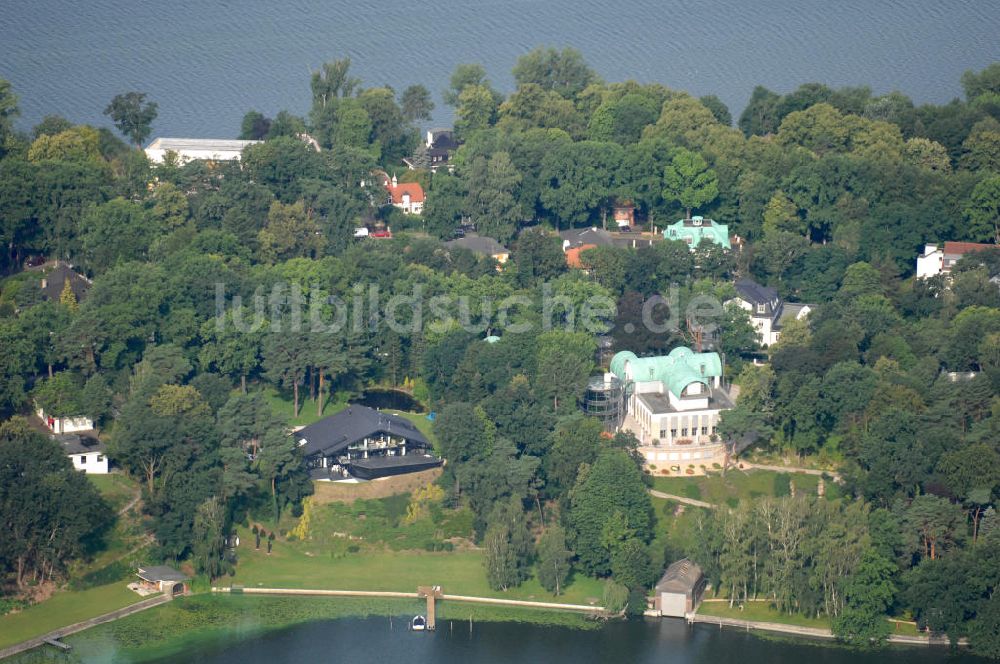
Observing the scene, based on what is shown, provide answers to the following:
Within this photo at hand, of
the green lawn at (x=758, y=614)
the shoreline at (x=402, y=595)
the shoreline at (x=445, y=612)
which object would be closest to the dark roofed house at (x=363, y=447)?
the shoreline at (x=402, y=595)

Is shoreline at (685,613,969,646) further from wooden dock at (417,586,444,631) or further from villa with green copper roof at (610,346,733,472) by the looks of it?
villa with green copper roof at (610,346,733,472)

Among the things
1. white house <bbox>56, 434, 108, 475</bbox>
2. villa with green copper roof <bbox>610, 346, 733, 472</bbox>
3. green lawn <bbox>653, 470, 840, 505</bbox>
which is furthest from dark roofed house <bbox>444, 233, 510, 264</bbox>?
white house <bbox>56, 434, 108, 475</bbox>

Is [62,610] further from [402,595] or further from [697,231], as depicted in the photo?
[697,231]

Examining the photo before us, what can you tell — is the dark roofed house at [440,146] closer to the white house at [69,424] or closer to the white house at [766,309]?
the white house at [766,309]

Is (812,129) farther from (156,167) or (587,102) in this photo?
Result: (156,167)

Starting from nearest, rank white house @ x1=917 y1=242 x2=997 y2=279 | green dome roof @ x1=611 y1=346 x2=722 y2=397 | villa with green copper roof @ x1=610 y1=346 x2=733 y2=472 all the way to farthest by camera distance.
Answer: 1. villa with green copper roof @ x1=610 y1=346 x2=733 y2=472
2. green dome roof @ x1=611 y1=346 x2=722 y2=397
3. white house @ x1=917 y1=242 x2=997 y2=279

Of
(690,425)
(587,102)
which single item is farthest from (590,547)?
(587,102)

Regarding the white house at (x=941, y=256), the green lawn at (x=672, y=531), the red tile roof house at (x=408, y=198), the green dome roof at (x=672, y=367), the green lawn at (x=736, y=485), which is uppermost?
the red tile roof house at (x=408, y=198)
